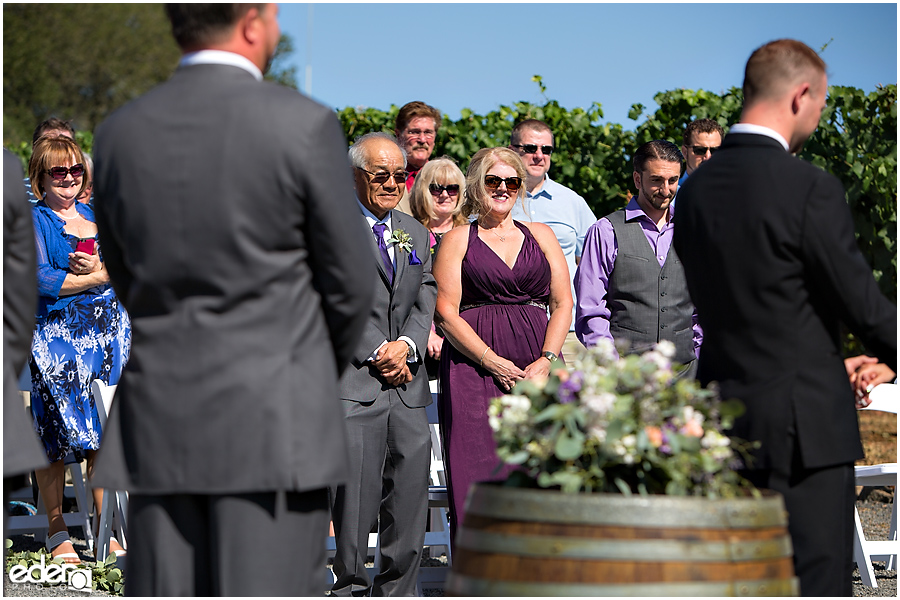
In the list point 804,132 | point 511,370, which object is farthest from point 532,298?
point 804,132

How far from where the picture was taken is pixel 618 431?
8.55ft

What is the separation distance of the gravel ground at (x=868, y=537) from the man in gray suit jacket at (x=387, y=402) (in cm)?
78

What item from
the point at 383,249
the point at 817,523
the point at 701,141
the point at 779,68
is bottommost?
the point at 817,523

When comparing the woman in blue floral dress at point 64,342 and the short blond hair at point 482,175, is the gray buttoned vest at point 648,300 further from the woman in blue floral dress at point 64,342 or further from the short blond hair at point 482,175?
the woman in blue floral dress at point 64,342

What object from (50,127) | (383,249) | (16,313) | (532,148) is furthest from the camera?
(532,148)

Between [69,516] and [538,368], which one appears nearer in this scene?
[538,368]

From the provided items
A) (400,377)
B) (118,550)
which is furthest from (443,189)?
(118,550)

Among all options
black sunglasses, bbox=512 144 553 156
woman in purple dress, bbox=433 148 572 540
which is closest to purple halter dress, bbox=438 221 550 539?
woman in purple dress, bbox=433 148 572 540

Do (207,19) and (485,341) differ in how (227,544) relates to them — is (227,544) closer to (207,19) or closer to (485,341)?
(207,19)

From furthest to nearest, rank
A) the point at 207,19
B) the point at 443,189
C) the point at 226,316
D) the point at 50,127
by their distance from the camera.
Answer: the point at 50,127, the point at 443,189, the point at 207,19, the point at 226,316

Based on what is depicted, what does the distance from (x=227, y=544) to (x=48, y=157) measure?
14.9 feet

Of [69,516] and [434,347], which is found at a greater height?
[434,347]

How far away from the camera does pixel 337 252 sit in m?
2.69

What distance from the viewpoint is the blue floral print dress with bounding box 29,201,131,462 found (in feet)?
20.3
